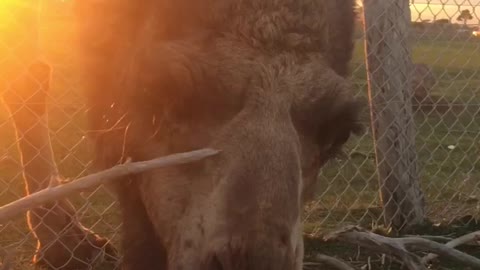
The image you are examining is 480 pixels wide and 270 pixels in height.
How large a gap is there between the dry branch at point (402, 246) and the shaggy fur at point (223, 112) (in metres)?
1.13

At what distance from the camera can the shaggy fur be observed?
2.88 m

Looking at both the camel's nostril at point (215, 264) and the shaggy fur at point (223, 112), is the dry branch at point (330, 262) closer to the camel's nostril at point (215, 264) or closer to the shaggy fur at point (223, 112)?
the shaggy fur at point (223, 112)

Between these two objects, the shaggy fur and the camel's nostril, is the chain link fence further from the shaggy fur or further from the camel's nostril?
the camel's nostril

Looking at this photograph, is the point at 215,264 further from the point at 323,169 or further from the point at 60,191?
the point at 323,169

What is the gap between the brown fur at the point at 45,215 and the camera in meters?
5.02

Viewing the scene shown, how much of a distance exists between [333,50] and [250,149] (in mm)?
921

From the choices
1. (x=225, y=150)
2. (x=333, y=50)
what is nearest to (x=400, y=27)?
(x=333, y=50)

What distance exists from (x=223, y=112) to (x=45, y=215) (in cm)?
233

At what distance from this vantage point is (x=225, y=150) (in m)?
3.01

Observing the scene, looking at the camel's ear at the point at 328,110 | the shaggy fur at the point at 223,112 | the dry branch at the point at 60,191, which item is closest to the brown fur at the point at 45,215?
the shaggy fur at the point at 223,112

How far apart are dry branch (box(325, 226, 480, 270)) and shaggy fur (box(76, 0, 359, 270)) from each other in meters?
1.13

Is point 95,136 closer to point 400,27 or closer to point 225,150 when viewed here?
point 225,150

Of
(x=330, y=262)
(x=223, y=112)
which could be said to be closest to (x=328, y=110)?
(x=223, y=112)

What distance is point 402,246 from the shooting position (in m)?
4.67
